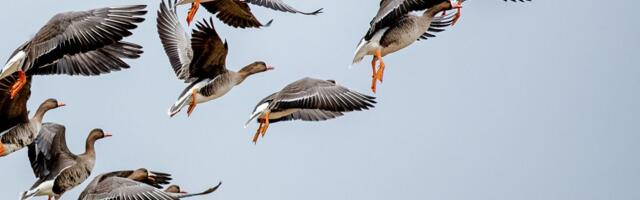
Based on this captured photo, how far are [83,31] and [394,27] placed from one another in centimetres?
454

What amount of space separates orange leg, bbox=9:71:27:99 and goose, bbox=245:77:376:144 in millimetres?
2930

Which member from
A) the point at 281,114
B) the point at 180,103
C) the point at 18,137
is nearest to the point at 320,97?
the point at 281,114

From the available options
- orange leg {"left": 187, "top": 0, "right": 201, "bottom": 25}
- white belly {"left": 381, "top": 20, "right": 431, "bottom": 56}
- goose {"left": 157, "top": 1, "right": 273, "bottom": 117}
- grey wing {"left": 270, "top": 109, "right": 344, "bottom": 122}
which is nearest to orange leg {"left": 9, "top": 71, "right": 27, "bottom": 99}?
goose {"left": 157, "top": 1, "right": 273, "bottom": 117}

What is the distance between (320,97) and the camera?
2545 cm

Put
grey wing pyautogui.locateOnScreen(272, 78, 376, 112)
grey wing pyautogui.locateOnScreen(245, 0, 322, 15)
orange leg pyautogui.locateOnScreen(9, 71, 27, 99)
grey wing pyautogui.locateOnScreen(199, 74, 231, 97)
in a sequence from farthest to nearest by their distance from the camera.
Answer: grey wing pyautogui.locateOnScreen(245, 0, 322, 15), grey wing pyautogui.locateOnScreen(199, 74, 231, 97), grey wing pyautogui.locateOnScreen(272, 78, 376, 112), orange leg pyautogui.locateOnScreen(9, 71, 27, 99)

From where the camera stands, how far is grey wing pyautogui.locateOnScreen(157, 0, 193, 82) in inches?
1128

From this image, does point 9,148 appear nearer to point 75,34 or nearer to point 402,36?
point 75,34

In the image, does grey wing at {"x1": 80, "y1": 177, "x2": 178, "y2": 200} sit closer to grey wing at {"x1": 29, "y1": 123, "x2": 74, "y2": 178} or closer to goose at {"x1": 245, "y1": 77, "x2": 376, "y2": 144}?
goose at {"x1": 245, "y1": 77, "x2": 376, "y2": 144}

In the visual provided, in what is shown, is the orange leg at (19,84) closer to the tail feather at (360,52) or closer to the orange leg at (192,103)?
the orange leg at (192,103)

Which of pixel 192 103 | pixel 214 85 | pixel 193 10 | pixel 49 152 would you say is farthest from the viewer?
pixel 193 10

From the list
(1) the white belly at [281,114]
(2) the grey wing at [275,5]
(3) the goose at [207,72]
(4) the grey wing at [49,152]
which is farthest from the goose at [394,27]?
(4) the grey wing at [49,152]

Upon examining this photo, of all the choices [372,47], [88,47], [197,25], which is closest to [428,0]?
[372,47]

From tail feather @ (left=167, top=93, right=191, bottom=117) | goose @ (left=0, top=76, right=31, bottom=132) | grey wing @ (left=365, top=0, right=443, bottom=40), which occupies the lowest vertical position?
goose @ (left=0, top=76, right=31, bottom=132)

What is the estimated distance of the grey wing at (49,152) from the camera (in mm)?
26359
